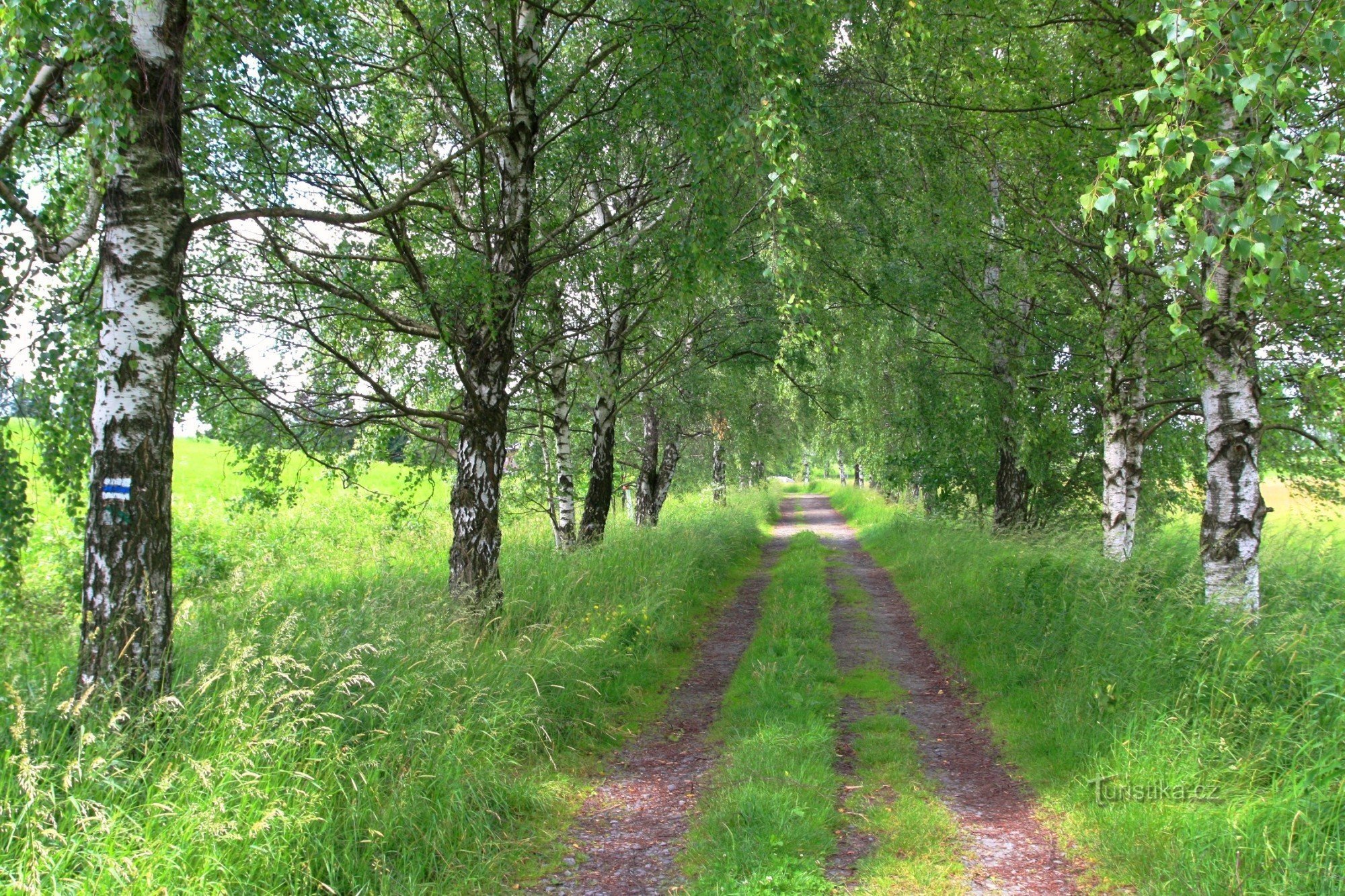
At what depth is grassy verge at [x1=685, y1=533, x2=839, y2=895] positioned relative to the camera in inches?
172

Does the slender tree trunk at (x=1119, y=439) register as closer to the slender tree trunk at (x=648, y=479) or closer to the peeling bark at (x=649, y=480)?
the peeling bark at (x=649, y=480)

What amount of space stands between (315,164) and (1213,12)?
7.15 m

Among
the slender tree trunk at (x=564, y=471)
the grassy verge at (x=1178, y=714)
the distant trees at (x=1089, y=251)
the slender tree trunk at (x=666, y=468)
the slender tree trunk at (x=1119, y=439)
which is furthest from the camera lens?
the slender tree trunk at (x=666, y=468)

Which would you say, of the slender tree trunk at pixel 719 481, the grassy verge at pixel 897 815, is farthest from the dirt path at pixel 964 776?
the slender tree trunk at pixel 719 481

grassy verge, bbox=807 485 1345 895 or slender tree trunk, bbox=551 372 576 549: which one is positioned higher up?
slender tree trunk, bbox=551 372 576 549

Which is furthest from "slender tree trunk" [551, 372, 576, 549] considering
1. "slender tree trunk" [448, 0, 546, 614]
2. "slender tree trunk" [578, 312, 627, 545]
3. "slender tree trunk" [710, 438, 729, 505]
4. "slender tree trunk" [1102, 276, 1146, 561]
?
"slender tree trunk" [710, 438, 729, 505]

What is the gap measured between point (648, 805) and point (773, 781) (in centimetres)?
87

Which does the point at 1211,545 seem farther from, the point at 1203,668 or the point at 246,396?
the point at 246,396

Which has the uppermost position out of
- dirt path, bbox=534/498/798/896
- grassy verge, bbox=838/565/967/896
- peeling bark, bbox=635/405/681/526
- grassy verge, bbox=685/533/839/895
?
peeling bark, bbox=635/405/681/526

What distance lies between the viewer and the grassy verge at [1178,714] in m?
3.87

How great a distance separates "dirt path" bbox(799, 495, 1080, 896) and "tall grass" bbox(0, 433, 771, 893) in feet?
7.12

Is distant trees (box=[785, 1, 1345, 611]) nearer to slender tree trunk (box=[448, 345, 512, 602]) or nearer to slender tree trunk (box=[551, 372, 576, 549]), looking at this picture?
slender tree trunk (box=[448, 345, 512, 602])

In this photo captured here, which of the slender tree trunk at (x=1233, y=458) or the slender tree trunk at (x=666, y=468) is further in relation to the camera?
the slender tree trunk at (x=666, y=468)

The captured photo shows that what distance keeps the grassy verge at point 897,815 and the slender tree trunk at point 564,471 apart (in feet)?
18.4
